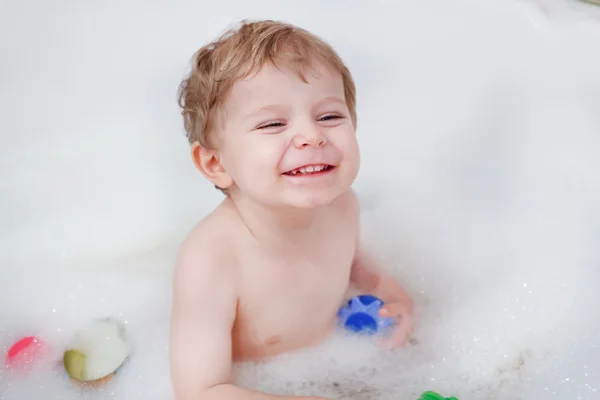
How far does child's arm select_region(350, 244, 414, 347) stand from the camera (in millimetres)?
1044

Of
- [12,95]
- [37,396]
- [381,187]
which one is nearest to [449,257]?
[381,187]

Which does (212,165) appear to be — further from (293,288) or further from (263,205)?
(293,288)

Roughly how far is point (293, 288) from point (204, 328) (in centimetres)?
13

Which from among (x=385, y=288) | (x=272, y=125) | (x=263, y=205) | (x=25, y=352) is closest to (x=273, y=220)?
(x=263, y=205)

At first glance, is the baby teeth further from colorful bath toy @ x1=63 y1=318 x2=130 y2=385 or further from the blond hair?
colorful bath toy @ x1=63 y1=318 x2=130 y2=385

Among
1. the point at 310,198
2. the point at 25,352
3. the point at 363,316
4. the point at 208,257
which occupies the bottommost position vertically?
the point at 25,352

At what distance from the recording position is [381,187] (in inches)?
53.3

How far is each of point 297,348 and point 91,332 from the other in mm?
319

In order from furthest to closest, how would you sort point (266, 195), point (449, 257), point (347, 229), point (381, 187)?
point (381, 187)
point (449, 257)
point (347, 229)
point (266, 195)

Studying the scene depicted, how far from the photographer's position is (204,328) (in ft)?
2.80

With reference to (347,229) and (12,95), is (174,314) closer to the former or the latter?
(347,229)

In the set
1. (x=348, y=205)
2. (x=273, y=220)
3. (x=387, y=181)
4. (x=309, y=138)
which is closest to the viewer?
(x=309, y=138)

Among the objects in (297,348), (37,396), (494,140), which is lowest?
(37,396)

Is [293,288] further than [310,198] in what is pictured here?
Yes
